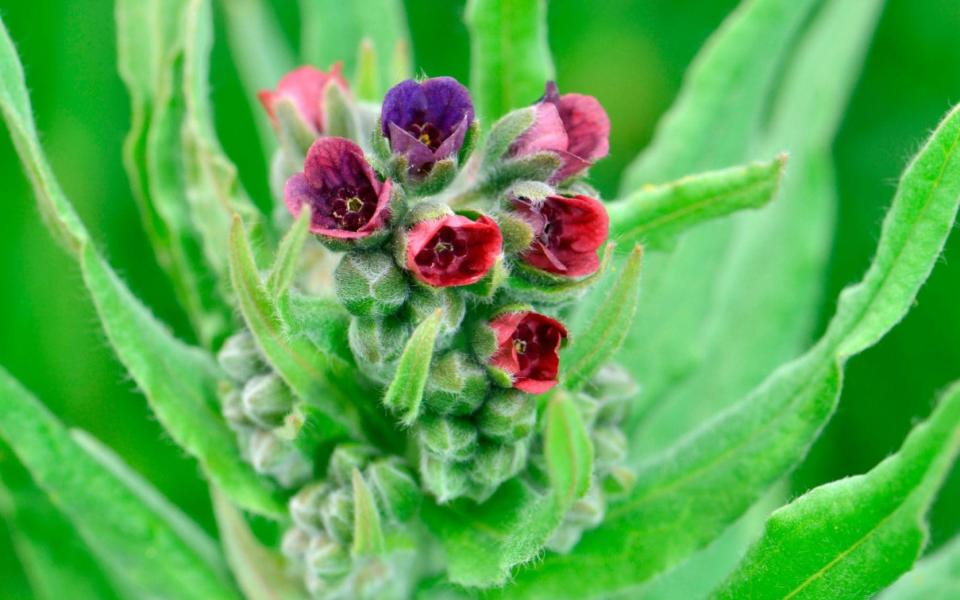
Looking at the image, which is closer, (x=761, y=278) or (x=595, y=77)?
(x=761, y=278)

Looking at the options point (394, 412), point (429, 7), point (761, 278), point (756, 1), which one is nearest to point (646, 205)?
point (394, 412)

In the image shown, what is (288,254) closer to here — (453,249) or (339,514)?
(453,249)

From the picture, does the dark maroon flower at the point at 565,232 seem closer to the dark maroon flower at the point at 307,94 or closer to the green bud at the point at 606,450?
the green bud at the point at 606,450

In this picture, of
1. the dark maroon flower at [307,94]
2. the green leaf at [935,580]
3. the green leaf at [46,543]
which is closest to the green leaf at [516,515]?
the dark maroon flower at [307,94]

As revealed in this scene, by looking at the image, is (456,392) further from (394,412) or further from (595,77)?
(595,77)

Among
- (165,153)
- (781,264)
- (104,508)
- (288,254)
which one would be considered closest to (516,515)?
(288,254)

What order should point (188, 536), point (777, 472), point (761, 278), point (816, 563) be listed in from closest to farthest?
point (816, 563) < point (777, 472) < point (188, 536) < point (761, 278)

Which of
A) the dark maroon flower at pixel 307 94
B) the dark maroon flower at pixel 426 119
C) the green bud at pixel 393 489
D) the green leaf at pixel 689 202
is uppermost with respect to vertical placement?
the dark maroon flower at pixel 426 119
